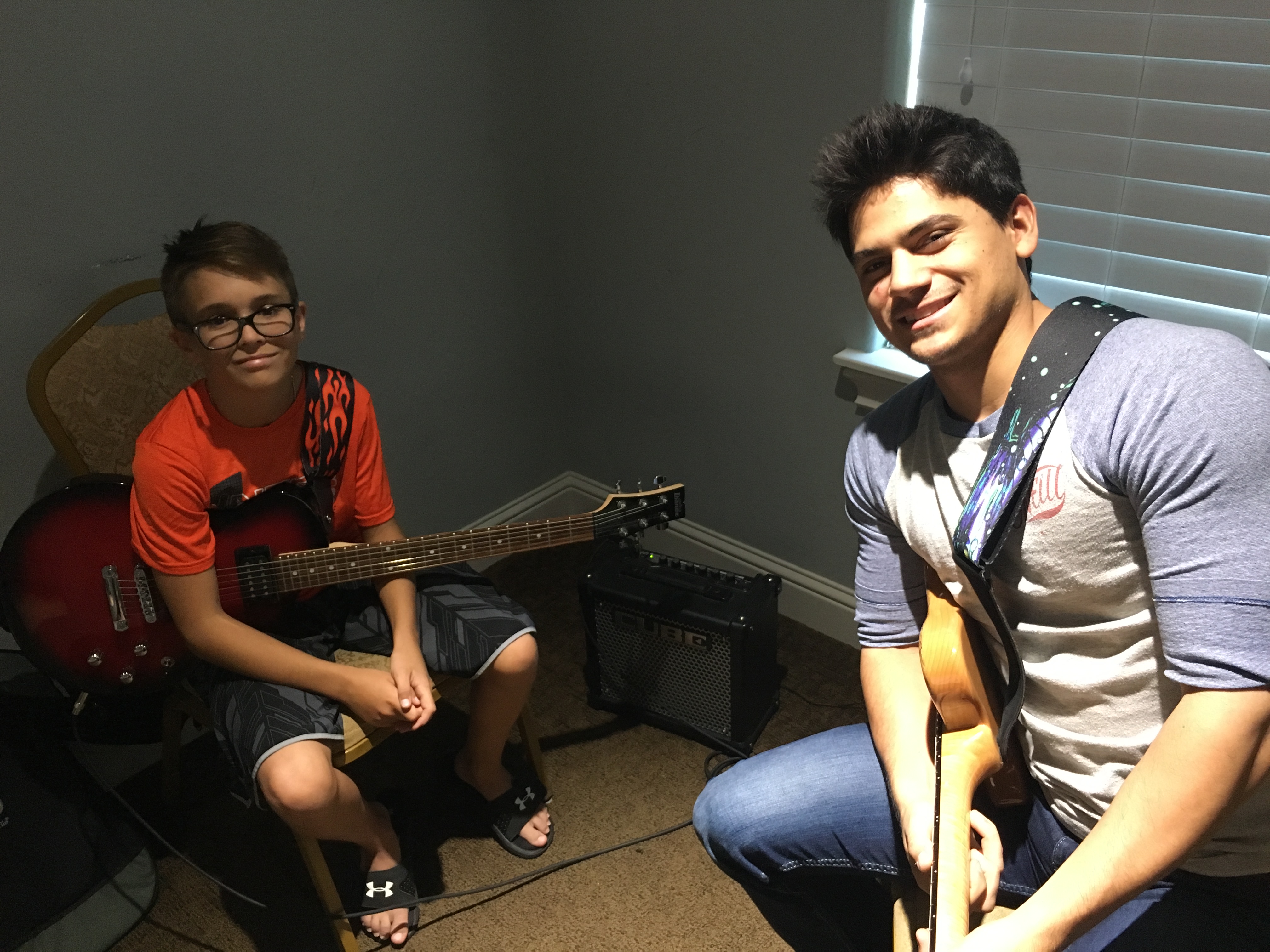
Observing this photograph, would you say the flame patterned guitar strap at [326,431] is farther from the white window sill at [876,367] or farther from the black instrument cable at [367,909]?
the white window sill at [876,367]

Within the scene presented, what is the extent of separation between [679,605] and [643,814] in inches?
16.4

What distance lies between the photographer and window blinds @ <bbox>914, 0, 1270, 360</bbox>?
1.44m

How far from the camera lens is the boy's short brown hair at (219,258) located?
4.67ft

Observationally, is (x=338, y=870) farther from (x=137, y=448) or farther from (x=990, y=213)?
(x=990, y=213)

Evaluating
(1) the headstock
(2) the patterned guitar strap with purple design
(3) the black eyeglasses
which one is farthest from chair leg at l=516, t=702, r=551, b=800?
(2) the patterned guitar strap with purple design

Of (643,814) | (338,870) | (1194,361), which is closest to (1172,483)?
(1194,361)


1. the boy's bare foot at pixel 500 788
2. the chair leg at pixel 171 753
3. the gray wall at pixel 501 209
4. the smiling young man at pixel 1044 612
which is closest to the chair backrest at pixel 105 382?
the gray wall at pixel 501 209

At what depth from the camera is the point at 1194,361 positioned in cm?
96

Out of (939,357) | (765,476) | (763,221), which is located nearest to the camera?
(939,357)

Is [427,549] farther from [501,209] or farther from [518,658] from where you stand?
[501,209]

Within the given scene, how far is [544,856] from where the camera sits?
5.94 ft

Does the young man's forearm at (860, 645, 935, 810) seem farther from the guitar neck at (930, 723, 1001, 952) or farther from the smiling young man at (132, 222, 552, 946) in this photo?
the smiling young man at (132, 222, 552, 946)

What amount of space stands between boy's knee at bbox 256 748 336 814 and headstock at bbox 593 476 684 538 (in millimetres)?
593

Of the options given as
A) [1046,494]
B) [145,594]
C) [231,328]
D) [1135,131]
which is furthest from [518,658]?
[1135,131]
